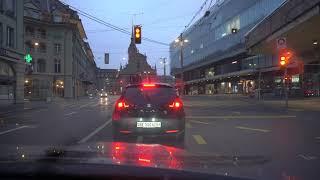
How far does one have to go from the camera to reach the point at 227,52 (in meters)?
96.1

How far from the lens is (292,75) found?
240 feet

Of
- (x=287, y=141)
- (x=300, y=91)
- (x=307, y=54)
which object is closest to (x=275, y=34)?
(x=307, y=54)

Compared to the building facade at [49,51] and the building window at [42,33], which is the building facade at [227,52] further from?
the building window at [42,33]

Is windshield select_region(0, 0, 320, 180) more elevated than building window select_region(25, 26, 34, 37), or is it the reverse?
building window select_region(25, 26, 34, 37)

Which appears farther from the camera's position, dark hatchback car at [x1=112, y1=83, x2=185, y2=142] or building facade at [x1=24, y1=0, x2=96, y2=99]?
building facade at [x1=24, y1=0, x2=96, y2=99]

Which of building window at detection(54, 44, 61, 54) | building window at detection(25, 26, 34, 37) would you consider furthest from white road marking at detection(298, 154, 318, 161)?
building window at detection(54, 44, 61, 54)

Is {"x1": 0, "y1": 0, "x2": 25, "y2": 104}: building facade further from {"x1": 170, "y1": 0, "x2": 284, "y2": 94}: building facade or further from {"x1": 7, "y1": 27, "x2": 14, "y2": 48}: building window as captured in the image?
{"x1": 170, "y1": 0, "x2": 284, "y2": 94}: building facade

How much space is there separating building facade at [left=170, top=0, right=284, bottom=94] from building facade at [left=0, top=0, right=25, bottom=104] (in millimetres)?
22449

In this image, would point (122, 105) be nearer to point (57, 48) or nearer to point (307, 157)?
point (307, 157)

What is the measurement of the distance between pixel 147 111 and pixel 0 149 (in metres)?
7.62

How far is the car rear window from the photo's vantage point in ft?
44.1

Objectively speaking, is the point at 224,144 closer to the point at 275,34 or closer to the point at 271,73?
the point at 275,34

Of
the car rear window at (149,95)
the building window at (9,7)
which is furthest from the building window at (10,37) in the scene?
the car rear window at (149,95)

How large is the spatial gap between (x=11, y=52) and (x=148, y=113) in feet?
135
